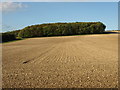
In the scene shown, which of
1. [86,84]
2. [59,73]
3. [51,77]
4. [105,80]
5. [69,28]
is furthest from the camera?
[69,28]

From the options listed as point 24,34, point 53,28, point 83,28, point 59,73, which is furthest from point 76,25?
point 59,73

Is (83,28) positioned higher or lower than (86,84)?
higher

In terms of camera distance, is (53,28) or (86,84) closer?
(86,84)

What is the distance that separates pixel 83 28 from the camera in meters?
79.4

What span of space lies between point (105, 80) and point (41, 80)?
2893 mm

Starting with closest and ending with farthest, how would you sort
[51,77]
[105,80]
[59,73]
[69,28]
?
[105,80] → [51,77] → [59,73] → [69,28]

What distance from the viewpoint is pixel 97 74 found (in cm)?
842

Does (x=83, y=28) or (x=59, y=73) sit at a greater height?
(x=83, y=28)

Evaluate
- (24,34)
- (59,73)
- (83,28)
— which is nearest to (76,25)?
(83,28)

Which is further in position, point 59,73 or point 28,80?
point 59,73

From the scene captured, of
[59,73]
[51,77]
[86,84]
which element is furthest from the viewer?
[59,73]

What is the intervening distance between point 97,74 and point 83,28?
72.2 metres

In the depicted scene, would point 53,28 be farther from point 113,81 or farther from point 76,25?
point 113,81

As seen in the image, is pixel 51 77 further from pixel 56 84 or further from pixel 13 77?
pixel 13 77
